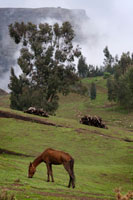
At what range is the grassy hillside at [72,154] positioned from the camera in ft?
37.0

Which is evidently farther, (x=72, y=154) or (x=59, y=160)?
(x=72, y=154)

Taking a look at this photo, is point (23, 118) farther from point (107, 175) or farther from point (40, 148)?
point (107, 175)

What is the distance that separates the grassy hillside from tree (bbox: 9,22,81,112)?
2088cm

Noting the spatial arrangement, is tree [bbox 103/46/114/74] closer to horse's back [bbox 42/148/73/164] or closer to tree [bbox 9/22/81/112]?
tree [bbox 9/22/81/112]

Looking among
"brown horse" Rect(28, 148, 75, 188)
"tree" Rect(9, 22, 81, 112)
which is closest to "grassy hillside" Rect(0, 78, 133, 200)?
"brown horse" Rect(28, 148, 75, 188)

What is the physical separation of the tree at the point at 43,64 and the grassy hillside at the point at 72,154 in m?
20.9

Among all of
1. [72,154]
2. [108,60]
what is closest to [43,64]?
[72,154]

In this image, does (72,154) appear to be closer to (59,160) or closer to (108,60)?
(59,160)

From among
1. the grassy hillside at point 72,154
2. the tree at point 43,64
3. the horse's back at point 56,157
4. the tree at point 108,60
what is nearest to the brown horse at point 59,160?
the horse's back at point 56,157

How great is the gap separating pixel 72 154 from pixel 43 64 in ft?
107

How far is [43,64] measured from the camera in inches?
2169

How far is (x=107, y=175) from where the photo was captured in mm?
18703

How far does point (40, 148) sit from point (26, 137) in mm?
3018

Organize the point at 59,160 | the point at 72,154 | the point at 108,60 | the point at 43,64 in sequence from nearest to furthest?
the point at 59,160
the point at 72,154
the point at 43,64
the point at 108,60
